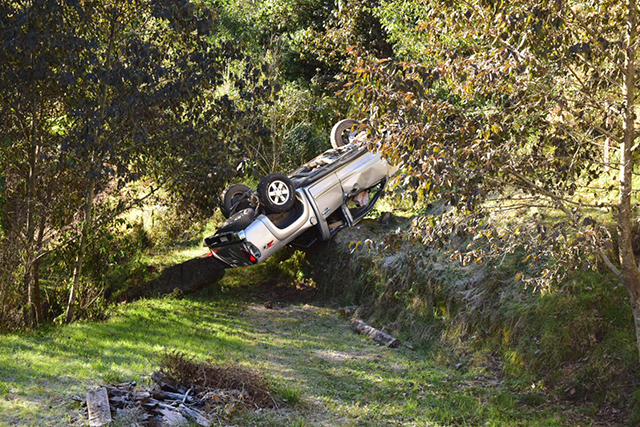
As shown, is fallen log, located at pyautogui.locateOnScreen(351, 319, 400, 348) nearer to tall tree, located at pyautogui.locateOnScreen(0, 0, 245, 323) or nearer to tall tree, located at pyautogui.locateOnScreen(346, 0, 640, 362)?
tall tree, located at pyautogui.locateOnScreen(0, 0, 245, 323)

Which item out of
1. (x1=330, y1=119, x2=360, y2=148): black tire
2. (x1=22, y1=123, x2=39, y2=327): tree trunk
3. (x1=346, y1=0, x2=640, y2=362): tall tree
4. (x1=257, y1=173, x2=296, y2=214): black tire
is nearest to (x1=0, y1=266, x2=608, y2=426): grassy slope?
(x1=22, y1=123, x2=39, y2=327): tree trunk

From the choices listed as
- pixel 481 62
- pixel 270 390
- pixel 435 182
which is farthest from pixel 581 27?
pixel 270 390

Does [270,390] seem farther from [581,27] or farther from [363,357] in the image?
[581,27]

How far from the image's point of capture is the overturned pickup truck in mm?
10070

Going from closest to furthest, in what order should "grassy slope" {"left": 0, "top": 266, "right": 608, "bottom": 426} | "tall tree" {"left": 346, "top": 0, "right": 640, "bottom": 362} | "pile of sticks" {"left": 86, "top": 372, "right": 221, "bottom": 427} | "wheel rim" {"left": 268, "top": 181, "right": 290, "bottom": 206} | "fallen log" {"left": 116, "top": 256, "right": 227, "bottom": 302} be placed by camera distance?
"tall tree" {"left": 346, "top": 0, "right": 640, "bottom": 362} → "pile of sticks" {"left": 86, "top": 372, "right": 221, "bottom": 427} → "grassy slope" {"left": 0, "top": 266, "right": 608, "bottom": 426} → "wheel rim" {"left": 268, "top": 181, "right": 290, "bottom": 206} → "fallen log" {"left": 116, "top": 256, "right": 227, "bottom": 302}

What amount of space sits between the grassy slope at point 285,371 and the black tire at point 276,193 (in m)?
1.95

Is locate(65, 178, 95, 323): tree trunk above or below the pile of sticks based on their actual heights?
above

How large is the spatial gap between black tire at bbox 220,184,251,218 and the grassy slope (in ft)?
6.07

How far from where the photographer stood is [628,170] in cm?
537

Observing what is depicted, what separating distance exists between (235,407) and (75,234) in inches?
210

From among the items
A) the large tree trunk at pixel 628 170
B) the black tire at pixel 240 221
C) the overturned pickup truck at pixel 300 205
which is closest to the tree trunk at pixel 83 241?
the overturned pickup truck at pixel 300 205

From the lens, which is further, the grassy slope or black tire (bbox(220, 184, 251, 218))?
black tire (bbox(220, 184, 251, 218))

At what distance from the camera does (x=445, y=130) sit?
18.2 ft

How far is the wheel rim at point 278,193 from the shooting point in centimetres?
1019
